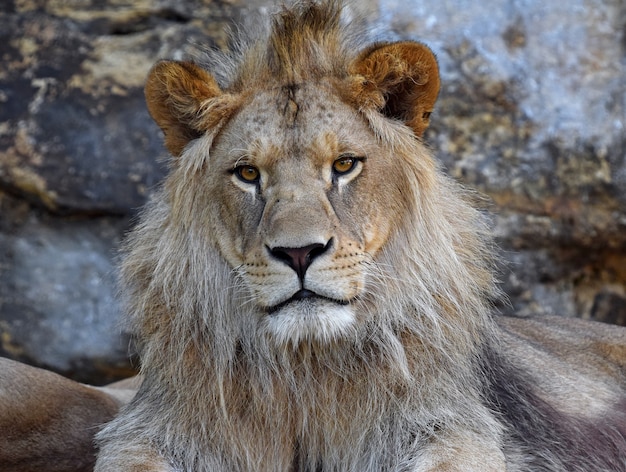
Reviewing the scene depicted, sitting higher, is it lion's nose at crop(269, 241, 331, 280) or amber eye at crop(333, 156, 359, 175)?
amber eye at crop(333, 156, 359, 175)

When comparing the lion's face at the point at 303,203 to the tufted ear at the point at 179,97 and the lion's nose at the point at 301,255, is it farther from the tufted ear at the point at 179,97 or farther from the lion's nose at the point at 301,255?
the tufted ear at the point at 179,97

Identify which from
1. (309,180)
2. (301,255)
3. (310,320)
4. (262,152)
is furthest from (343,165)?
(310,320)

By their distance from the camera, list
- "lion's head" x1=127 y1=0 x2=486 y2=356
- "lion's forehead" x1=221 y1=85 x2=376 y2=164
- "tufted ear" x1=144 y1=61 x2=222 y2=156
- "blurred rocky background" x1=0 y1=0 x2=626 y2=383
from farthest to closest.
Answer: "blurred rocky background" x1=0 y1=0 x2=626 y2=383 → "tufted ear" x1=144 y1=61 x2=222 y2=156 → "lion's forehead" x1=221 y1=85 x2=376 y2=164 → "lion's head" x1=127 y1=0 x2=486 y2=356

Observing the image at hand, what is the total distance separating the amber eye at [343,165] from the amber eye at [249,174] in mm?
238

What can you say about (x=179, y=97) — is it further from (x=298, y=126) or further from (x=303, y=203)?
(x=303, y=203)

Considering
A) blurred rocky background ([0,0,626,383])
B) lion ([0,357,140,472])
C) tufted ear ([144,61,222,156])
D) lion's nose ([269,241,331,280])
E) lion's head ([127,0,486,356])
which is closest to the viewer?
lion's nose ([269,241,331,280])

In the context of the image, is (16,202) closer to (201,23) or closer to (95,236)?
(95,236)

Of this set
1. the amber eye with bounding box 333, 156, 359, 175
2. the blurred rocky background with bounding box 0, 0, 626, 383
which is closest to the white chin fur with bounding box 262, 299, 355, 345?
the amber eye with bounding box 333, 156, 359, 175

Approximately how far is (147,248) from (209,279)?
0.33 meters

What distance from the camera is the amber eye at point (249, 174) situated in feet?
10.1

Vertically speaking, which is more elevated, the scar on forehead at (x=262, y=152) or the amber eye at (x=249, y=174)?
the scar on forehead at (x=262, y=152)

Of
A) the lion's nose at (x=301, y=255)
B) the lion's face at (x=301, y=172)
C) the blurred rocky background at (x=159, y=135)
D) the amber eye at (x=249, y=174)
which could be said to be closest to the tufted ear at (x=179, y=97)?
the lion's face at (x=301, y=172)

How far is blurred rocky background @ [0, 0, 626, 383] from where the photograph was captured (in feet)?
18.4

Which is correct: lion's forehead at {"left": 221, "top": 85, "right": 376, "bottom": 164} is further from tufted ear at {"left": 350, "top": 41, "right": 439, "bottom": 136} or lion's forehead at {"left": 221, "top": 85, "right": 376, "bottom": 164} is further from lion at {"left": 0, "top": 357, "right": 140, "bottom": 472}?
lion at {"left": 0, "top": 357, "right": 140, "bottom": 472}
